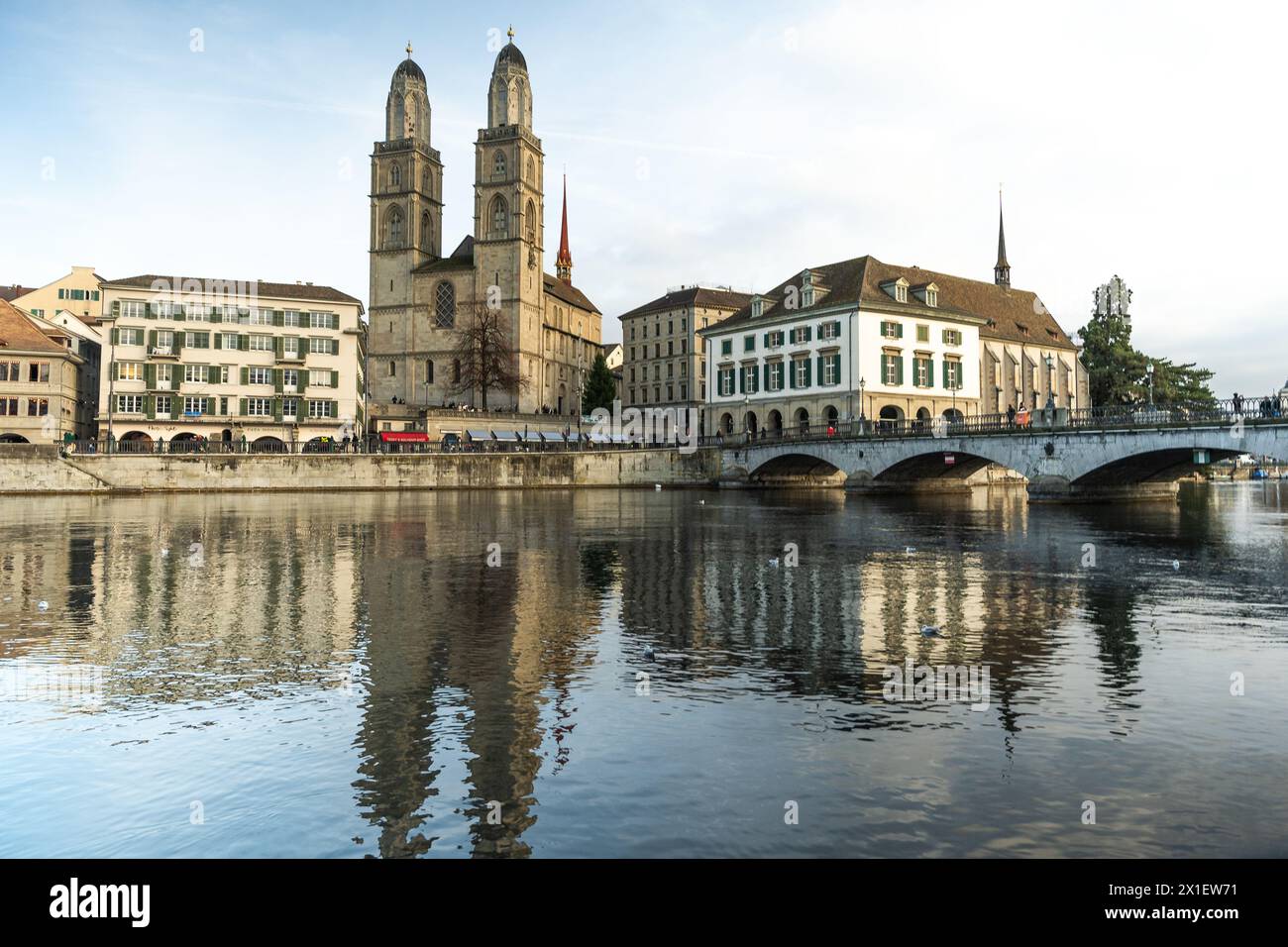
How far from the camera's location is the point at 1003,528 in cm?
3150

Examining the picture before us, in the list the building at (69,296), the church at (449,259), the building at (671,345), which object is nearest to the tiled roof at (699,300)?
the building at (671,345)

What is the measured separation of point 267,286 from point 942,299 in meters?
58.7

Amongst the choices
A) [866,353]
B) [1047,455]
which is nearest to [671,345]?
[866,353]

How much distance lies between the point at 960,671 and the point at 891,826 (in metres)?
4.62

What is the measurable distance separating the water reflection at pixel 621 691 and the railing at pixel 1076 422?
1875cm

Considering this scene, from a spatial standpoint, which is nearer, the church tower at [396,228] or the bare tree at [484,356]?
the bare tree at [484,356]

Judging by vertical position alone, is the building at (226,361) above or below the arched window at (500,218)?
below

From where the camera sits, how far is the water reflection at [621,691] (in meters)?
5.94

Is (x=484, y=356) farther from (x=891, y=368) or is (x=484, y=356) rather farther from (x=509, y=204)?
(x=891, y=368)

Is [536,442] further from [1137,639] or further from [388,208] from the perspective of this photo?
[1137,639]

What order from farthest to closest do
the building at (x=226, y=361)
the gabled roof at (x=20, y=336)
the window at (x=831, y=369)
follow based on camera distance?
the building at (x=226, y=361), the gabled roof at (x=20, y=336), the window at (x=831, y=369)

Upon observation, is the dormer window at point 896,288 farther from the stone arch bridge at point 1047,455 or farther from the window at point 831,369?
the stone arch bridge at point 1047,455

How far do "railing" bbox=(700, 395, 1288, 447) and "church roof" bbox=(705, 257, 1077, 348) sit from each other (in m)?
12.4
